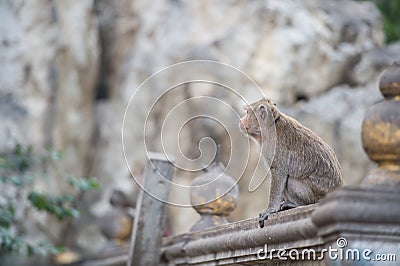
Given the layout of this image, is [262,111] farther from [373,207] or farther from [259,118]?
[373,207]

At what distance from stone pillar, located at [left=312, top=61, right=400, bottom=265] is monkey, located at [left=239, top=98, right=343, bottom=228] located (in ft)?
2.48

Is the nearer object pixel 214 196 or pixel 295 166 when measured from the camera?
pixel 295 166

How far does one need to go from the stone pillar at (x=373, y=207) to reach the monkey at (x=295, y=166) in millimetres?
756

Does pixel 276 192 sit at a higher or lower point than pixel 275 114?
lower

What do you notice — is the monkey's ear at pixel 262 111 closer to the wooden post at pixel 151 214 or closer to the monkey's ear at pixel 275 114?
the monkey's ear at pixel 275 114

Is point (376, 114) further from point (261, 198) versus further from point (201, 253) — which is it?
point (261, 198)

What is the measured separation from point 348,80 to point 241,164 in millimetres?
2468

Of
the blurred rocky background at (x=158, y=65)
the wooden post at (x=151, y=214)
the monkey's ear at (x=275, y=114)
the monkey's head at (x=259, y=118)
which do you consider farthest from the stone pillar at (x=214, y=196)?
the blurred rocky background at (x=158, y=65)

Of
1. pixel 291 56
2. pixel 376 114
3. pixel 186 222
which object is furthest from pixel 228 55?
pixel 376 114

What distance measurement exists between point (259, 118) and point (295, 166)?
359mm

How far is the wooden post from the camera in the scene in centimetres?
500

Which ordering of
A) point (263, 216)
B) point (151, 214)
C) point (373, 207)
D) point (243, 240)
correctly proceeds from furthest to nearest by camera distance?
point (151, 214)
point (243, 240)
point (263, 216)
point (373, 207)

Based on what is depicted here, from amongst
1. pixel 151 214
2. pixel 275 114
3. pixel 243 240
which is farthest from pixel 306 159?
pixel 151 214

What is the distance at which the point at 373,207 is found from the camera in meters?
2.33
